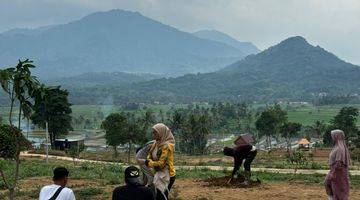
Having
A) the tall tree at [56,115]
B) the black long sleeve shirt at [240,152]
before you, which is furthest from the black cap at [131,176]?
the tall tree at [56,115]

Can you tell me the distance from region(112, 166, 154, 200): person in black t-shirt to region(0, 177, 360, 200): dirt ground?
6.92 meters

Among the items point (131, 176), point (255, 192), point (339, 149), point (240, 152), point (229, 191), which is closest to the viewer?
point (131, 176)

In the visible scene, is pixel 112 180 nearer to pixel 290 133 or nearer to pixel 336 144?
pixel 336 144

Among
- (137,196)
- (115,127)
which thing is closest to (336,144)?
(137,196)

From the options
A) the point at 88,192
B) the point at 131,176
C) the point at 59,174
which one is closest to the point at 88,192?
the point at 88,192

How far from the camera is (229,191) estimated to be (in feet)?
49.3

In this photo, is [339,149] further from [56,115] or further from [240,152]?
[56,115]

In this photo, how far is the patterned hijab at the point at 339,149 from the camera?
10.4 m

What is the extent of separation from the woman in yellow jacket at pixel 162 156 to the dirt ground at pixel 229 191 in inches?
156

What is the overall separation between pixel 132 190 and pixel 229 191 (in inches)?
353

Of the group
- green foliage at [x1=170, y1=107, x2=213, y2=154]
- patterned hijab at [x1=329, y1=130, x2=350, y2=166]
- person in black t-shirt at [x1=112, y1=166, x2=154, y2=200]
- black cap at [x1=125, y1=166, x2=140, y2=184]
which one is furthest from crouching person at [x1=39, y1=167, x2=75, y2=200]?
green foliage at [x1=170, y1=107, x2=213, y2=154]

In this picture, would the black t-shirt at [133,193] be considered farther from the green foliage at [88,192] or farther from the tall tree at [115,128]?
the tall tree at [115,128]

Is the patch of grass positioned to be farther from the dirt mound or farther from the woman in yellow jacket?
the woman in yellow jacket

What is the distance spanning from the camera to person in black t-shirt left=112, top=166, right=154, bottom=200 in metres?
6.39
